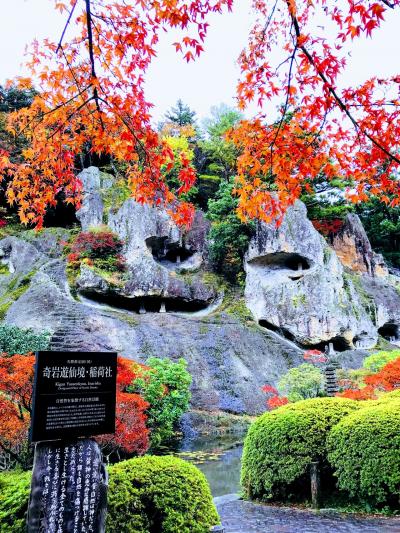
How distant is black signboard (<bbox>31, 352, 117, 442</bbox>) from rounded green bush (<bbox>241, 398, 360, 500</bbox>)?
325 centimetres

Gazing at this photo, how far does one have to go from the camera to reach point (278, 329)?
18.9m

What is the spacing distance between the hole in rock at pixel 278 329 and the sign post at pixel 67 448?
1625 cm

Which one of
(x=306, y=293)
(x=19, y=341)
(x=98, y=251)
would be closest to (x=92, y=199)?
(x=98, y=251)

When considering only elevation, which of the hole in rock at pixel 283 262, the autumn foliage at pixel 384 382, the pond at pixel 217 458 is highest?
the hole in rock at pixel 283 262

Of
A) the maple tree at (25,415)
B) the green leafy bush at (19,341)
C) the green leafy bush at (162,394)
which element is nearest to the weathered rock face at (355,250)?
the green leafy bush at (162,394)

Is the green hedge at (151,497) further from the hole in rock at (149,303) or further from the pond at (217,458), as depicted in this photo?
the hole in rock at (149,303)

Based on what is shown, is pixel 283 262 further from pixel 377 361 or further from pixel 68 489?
pixel 68 489

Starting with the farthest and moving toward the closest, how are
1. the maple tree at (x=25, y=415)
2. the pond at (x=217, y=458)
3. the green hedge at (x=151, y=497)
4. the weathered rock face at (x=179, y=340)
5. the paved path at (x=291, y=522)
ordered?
1. the weathered rock face at (x=179, y=340)
2. the pond at (x=217, y=458)
3. the maple tree at (x=25, y=415)
4. the paved path at (x=291, y=522)
5. the green hedge at (x=151, y=497)

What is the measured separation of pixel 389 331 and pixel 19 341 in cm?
1915

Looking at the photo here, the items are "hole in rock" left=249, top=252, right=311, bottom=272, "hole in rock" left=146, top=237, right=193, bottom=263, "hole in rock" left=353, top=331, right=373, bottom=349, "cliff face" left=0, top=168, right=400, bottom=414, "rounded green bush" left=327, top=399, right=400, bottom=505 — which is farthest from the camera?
"hole in rock" left=249, top=252, right=311, bottom=272

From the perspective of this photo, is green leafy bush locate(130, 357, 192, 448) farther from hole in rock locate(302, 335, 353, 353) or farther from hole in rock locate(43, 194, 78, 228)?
hole in rock locate(43, 194, 78, 228)

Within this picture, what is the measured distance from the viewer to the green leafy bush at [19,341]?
1134cm

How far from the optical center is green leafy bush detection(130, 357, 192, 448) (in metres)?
9.86

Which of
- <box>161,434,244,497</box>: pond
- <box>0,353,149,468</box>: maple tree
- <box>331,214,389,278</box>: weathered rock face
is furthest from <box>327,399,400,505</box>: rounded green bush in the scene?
<box>331,214,389,278</box>: weathered rock face
